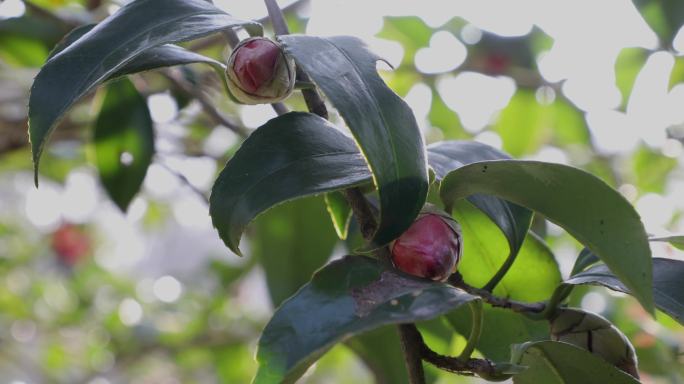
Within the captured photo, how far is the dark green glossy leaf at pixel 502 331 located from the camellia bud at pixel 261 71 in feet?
0.85

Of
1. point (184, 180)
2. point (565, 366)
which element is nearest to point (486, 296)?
point (565, 366)

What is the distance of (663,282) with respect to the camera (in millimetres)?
Result: 618

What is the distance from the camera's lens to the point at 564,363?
57 centimetres

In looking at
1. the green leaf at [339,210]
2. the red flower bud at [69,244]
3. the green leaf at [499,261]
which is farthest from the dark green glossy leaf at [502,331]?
the red flower bud at [69,244]

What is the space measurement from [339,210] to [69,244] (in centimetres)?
208

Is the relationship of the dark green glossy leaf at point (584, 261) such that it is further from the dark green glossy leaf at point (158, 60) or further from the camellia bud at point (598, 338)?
the dark green glossy leaf at point (158, 60)

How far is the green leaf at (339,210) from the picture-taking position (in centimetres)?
69

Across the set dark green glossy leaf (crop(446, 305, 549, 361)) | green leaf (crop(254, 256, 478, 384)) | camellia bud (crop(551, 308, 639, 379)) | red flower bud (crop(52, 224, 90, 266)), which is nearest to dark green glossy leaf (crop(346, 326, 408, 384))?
dark green glossy leaf (crop(446, 305, 549, 361))

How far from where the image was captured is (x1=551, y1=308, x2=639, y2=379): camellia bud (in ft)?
2.00

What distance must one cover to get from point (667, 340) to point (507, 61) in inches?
24.7

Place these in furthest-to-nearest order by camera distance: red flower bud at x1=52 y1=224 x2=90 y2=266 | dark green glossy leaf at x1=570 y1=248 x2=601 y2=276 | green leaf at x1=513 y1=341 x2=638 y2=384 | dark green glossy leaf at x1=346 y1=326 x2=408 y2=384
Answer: red flower bud at x1=52 y1=224 x2=90 y2=266 < dark green glossy leaf at x1=346 y1=326 x2=408 y2=384 < dark green glossy leaf at x1=570 y1=248 x2=601 y2=276 < green leaf at x1=513 y1=341 x2=638 y2=384

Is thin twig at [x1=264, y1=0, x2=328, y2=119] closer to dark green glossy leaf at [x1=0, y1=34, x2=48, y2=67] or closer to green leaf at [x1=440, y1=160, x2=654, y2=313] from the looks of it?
green leaf at [x1=440, y1=160, x2=654, y2=313]

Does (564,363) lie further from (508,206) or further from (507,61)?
(507,61)

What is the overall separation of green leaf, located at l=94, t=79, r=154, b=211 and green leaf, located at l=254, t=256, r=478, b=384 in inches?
21.9
